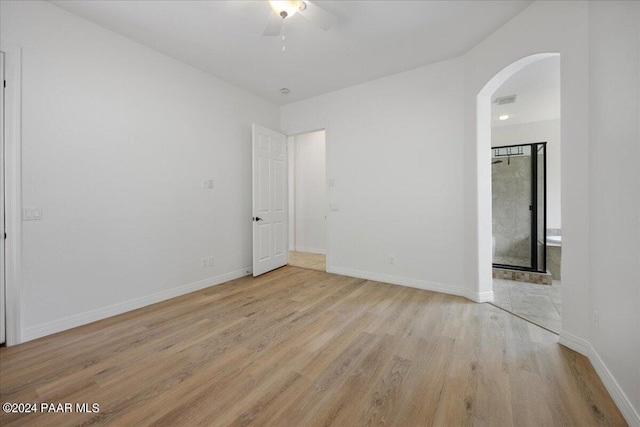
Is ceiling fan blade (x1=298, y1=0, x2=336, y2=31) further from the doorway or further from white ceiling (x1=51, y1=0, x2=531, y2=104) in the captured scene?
the doorway

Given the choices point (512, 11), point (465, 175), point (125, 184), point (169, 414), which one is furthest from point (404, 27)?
point (169, 414)

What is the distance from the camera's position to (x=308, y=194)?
6289 mm

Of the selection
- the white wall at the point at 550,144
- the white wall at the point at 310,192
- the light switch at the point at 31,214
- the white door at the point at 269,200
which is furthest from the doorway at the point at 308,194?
the light switch at the point at 31,214

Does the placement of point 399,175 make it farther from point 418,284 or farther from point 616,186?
point 616,186

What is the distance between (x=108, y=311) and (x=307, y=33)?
3622 millimetres

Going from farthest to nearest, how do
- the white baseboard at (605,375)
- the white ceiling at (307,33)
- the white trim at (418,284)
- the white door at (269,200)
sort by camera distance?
the white door at (269,200), the white trim at (418,284), the white ceiling at (307,33), the white baseboard at (605,375)

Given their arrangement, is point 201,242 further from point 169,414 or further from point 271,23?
point 271,23

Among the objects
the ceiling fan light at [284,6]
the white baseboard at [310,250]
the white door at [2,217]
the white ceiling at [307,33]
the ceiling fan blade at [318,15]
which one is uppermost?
the white ceiling at [307,33]

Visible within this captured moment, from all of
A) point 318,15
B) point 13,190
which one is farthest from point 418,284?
point 13,190

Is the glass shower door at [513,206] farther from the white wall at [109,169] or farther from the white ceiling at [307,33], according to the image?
the white wall at [109,169]

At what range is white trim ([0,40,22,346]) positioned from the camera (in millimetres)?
2111

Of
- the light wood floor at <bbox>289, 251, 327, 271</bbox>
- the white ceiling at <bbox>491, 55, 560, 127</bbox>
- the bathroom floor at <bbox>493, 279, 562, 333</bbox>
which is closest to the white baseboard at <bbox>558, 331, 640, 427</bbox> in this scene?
the bathroom floor at <bbox>493, 279, 562, 333</bbox>

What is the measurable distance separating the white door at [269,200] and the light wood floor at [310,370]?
1466 millimetres

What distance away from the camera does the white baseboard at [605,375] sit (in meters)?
1.34
